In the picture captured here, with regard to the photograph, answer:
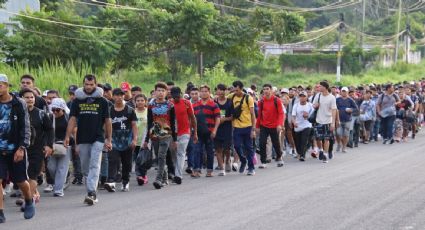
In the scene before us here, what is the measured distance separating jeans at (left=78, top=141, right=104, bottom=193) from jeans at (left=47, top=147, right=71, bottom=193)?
118cm

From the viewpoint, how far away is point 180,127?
48.6 feet

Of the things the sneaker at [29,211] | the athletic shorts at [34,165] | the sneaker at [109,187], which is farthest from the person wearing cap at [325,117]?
the sneaker at [29,211]

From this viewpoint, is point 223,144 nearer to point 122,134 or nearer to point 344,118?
point 122,134

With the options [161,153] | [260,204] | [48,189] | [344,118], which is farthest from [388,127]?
[260,204]

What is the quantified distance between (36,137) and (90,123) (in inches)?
34.7

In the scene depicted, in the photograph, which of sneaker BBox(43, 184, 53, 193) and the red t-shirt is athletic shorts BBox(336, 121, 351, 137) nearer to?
the red t-shirt

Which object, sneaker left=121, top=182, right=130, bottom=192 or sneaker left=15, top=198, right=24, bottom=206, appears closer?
sneaker left=15, top=198, right=24, bottom=206

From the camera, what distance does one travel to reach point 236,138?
54.7ft

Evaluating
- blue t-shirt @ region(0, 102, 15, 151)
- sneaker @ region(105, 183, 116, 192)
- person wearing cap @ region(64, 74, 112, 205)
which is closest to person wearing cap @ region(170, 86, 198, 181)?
sneaker @ region(105, 183, 116, 192)

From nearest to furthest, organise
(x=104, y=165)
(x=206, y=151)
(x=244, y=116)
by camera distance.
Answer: (x=104, y=165)
(x=206, y=151)
(x=244, y=116)

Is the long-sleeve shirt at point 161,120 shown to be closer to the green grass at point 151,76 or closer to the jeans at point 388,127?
the green grass at point 151,76

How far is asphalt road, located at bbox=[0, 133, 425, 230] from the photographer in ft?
33.1

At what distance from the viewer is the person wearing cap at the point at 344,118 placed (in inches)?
894

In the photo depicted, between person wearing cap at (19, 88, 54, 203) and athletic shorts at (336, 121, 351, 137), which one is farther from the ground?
person wearing cap at (19, 88, 54, 203)
